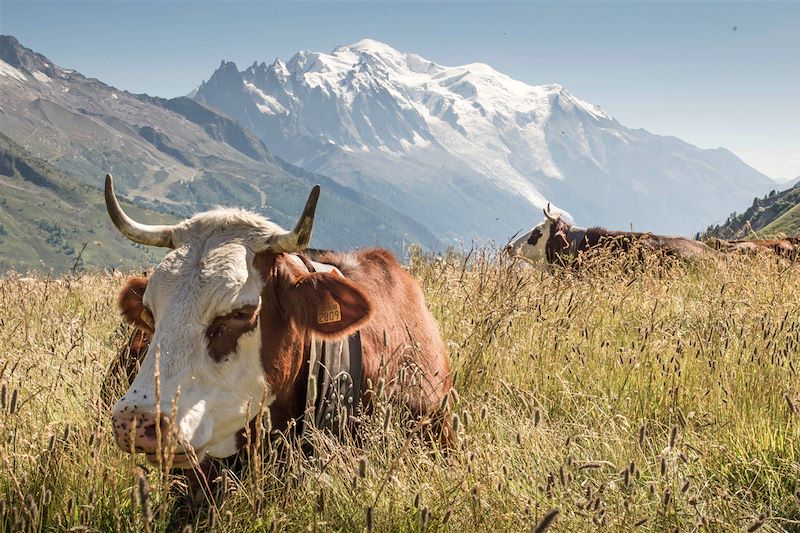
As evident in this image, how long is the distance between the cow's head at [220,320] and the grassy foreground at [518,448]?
0.97ft

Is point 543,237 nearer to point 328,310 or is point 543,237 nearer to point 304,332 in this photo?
point 304,332

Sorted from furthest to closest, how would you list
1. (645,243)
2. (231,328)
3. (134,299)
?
1. (645,243)
2. (134,299)
3. (231,328)

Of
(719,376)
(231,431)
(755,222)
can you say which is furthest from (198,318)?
(755,222)

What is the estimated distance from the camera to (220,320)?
3629mm

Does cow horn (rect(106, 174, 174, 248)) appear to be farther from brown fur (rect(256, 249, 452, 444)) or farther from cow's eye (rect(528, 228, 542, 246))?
cow's eye (rect(528, 228, 542, 246))

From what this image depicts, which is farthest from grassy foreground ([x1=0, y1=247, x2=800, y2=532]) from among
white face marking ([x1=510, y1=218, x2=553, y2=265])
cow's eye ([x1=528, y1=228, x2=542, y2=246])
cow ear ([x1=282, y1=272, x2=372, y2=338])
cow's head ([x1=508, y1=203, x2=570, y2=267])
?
cow's eye ([x1=528, y1=228, x2=542, y2=246])

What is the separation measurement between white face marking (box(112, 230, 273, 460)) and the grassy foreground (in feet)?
1.02

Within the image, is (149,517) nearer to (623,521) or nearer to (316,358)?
(623,521)

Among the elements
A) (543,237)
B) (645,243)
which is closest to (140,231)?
(645,243)

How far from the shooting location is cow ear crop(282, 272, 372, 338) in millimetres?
3973

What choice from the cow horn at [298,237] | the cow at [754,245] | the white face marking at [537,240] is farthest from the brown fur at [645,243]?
the cow horn at [298,237]

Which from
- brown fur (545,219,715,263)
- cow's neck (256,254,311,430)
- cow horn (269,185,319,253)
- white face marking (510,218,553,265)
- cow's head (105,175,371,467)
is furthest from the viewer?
white face marking (510,218,553,265)

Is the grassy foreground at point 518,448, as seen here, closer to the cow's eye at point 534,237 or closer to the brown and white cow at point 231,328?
the brown and white cow at point 231,328

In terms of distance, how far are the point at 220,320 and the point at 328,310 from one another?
0.67 meters
